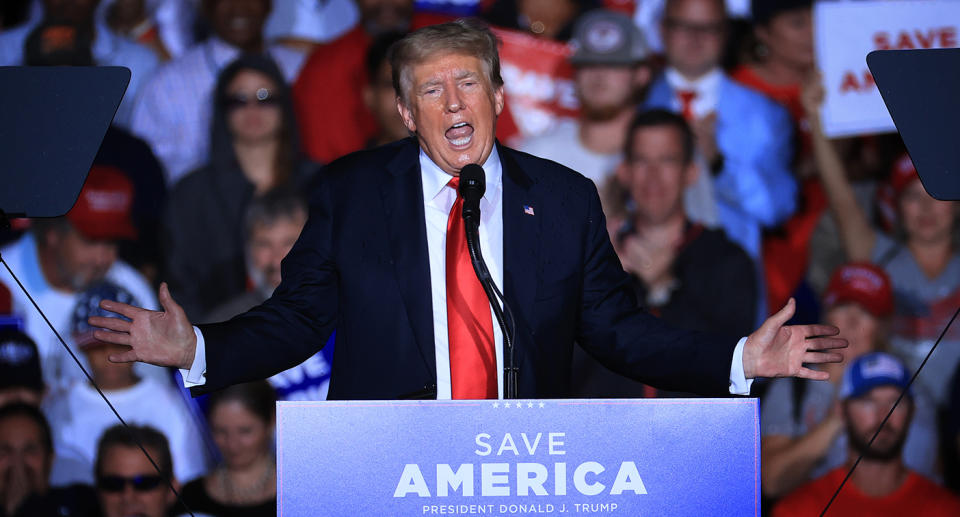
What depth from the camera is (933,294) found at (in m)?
4.42

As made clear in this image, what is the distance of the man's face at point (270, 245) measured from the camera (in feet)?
14.3

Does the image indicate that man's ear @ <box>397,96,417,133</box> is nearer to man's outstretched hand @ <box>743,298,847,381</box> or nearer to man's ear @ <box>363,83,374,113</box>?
man's outstretched hand @ <box>743,298,847,381</box>

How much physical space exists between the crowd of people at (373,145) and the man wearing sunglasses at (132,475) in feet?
0.03


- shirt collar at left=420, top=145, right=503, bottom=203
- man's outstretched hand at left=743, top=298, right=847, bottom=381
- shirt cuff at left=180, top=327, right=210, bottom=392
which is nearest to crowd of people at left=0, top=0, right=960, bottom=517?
shirt collar at left=420, top=145, right=503, bottom=203

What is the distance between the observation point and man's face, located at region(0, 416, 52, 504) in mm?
4238

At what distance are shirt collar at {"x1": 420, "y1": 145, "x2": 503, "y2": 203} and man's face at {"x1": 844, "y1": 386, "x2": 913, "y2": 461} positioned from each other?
2677 millimetres

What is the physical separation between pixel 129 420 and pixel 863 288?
10.5 feet

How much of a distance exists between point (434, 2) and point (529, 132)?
73cm

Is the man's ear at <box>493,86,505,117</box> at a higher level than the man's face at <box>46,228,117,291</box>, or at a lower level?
higher

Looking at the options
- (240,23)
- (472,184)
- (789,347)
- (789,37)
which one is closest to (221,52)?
(240,23)

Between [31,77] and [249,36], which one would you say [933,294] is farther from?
[31,77]

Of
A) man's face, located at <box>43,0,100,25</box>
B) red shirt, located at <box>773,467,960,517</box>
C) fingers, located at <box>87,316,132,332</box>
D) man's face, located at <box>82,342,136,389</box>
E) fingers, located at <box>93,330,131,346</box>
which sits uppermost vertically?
man's face, located at <box>43,0,100,25</box>

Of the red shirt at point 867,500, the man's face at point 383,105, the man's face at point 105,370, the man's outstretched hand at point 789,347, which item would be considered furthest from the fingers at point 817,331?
the man's face at point 105,370

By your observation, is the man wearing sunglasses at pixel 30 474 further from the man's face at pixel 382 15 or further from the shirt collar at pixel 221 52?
the man's face at pixel 382 15
